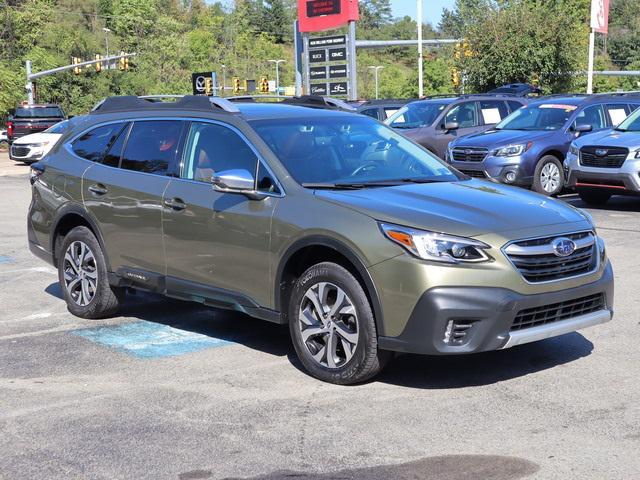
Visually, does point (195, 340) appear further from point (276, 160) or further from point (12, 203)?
point (12, 203)

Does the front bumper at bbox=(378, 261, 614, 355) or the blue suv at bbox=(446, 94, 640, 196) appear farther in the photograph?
the blue suv at bbox=(446, 94, 640, 196)

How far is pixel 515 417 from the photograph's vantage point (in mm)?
5094

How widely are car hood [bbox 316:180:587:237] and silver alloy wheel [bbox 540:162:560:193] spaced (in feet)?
32.5

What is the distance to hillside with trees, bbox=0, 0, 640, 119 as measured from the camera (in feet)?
120

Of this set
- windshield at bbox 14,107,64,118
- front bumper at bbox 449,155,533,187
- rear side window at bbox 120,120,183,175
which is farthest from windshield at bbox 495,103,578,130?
windshield at bbox 14,107,64,118

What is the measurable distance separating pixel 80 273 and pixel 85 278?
0.25 ft

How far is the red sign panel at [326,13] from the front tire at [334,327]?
1215 inches

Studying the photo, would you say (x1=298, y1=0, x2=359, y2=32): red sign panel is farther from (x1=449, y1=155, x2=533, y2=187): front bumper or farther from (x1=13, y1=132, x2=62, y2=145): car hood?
(x1=449, y1=155, x2=533, y2=187): front bumper

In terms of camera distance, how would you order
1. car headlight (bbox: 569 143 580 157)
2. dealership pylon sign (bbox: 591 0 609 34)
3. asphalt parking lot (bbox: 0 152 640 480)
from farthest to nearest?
1. dealership pylon sign (bbox: 591 0 609 34)
2. car headlight (bbox: 569 143 580 157)
3. asphalt parking lot (bbox: 0 152 640 480)

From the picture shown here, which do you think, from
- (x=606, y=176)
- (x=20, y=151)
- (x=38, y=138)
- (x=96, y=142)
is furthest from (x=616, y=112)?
(x=20, y=151)

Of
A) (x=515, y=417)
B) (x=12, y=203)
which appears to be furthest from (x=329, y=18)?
(x=515, y=417)

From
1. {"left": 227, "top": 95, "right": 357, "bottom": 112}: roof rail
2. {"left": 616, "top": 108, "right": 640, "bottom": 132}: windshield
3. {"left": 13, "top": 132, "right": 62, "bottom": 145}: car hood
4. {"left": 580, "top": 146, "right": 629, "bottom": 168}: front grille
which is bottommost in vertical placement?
{"left": 13, "top": 132, "right": 62, "bottom": 145}: car hood

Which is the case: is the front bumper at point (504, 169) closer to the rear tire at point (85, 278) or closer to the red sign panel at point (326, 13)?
the rear tire at point (85, 278)

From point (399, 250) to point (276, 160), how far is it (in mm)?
1282
